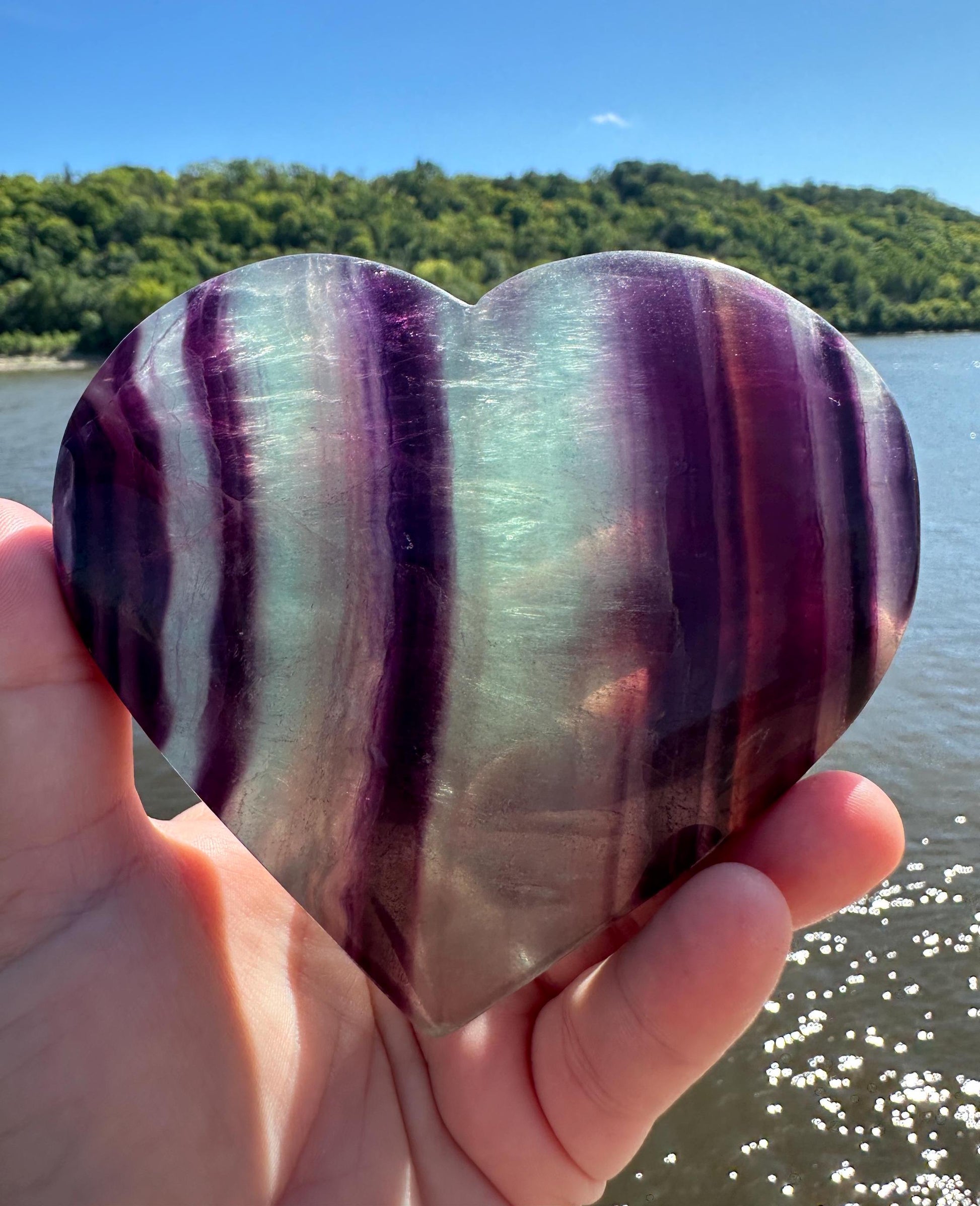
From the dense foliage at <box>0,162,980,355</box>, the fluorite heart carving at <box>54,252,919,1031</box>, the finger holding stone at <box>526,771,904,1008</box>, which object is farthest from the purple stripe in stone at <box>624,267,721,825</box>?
the dense foliage at <box>0,162,980,355</box>

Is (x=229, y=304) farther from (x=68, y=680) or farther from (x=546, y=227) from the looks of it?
(x=546, y=227)

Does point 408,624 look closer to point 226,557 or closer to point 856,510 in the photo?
point 226,557

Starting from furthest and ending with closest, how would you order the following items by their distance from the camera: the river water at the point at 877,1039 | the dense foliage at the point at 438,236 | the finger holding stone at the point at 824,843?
the dense foliage at the point at 438,236 → the river water at the point at 877,1039 → the finger holding stone at the point at 824,843

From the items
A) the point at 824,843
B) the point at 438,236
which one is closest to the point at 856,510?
the point at 824,843

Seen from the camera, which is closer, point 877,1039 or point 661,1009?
point 661,1009

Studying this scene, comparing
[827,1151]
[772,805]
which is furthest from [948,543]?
[772,805]

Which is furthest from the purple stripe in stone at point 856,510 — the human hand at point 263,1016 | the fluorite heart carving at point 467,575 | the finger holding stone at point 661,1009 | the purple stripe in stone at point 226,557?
the purple stripe in stone at point 226,557

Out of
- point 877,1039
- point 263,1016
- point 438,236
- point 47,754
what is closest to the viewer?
point 47,754

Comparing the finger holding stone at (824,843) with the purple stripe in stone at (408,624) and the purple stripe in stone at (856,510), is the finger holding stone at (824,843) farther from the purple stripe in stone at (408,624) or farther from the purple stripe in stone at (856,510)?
the purple stripe in stone at (408,624)
